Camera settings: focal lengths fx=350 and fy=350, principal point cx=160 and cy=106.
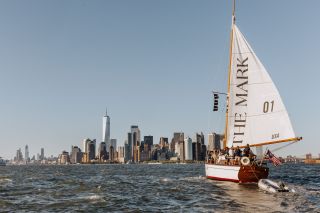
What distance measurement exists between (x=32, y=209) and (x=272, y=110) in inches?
1040

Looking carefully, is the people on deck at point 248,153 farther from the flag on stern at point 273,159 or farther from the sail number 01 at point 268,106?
the sail number 01 at point 268,106

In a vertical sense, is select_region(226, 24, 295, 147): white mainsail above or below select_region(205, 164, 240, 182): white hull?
above

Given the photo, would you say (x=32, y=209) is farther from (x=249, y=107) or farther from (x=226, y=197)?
(x=249, y=107)

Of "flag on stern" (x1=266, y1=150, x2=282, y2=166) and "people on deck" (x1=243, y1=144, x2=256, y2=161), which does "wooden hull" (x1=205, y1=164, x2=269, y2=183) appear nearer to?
"flag on stern" (x1=266, y1=150, x2=282, y2=166)

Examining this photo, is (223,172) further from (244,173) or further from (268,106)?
(268,106)

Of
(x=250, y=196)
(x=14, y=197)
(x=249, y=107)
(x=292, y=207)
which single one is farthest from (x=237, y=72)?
(x=14, y=197)

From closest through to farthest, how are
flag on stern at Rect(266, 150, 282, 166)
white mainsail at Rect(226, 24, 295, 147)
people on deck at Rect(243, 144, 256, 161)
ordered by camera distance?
flag on stern at Rect(266, 150, 282, 166), white mainsail at Rect(226, 24, 295, 147), people on deck at Rect(243, 144, 256, 161)

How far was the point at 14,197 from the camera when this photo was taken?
31.7 m

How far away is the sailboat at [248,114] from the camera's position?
1490 inches

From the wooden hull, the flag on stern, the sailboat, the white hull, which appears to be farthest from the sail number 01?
the white hull

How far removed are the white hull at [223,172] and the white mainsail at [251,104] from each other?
3.33 metres

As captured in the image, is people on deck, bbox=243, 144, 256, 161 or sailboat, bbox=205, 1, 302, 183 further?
people on deck, bbox=243, 144, 256, 161

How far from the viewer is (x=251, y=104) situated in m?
40.9

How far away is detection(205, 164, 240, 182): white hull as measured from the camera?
1530 inches
